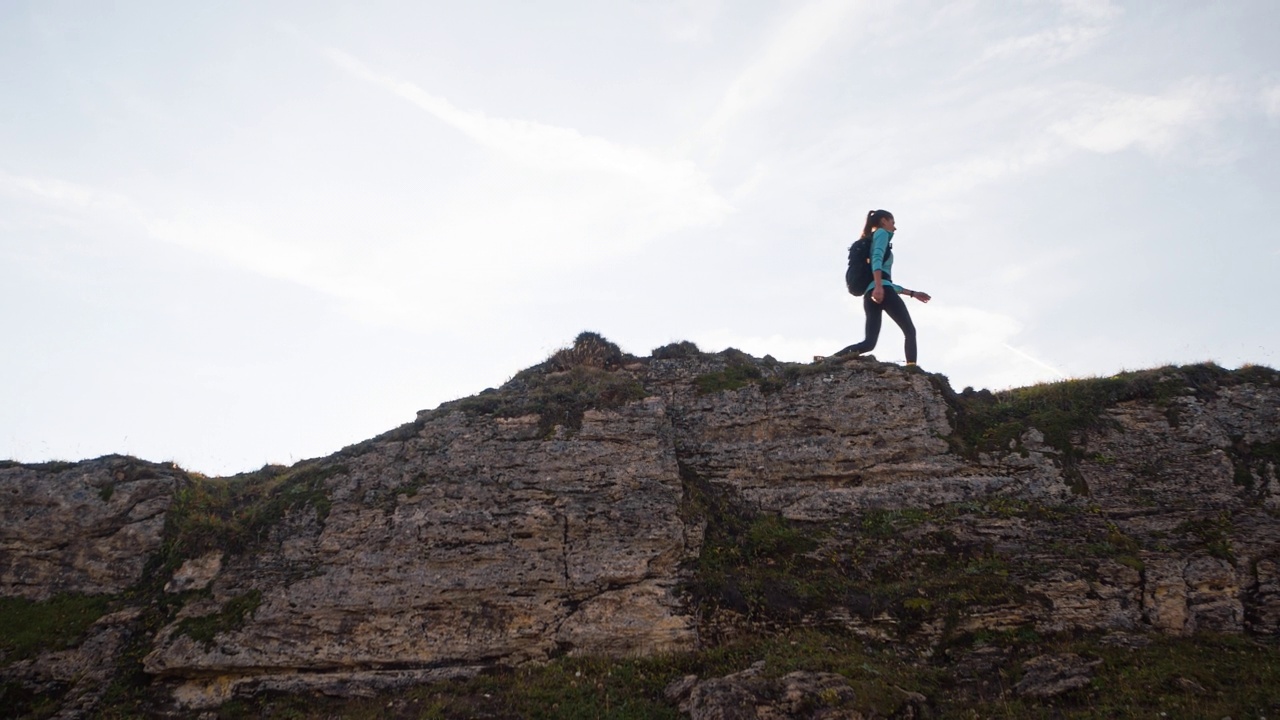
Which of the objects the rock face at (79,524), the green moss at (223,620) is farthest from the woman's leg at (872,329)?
the rock face at (79,524)

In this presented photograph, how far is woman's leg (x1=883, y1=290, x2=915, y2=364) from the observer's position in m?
18.2

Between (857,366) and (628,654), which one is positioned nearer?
(628,654)

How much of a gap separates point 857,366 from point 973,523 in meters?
4.31

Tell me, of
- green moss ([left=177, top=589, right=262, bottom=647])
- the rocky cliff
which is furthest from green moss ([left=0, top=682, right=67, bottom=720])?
green moss ([left=177, top=589, right=262, bottom=647])

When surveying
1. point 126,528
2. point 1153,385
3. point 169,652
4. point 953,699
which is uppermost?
point 1153,385

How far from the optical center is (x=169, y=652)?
45.3ft

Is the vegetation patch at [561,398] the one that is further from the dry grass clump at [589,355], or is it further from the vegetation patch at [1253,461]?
the vegetation patch at [1253,461]

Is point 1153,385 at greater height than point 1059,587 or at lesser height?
greater

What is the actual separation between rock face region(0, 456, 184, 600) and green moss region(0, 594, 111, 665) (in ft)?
0.73

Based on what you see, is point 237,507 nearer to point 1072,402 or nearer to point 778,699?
point 778,699

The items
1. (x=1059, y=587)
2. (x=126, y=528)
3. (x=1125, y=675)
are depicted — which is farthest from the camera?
(x=126, y=528)

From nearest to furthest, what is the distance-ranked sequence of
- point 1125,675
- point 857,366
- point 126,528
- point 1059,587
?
point 1125,675, point 1059,587, point 126,528, point 857,366

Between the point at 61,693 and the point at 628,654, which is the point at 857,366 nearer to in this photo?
the point at 628,654

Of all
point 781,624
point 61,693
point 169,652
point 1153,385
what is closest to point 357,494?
point 169,652
